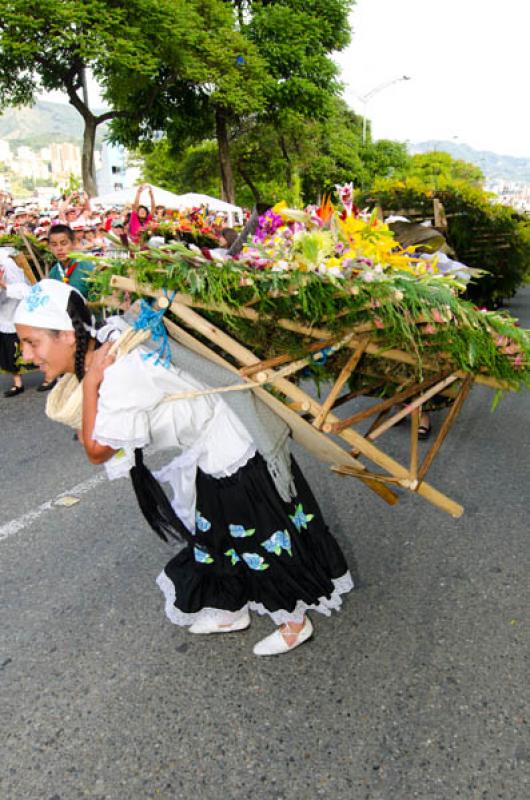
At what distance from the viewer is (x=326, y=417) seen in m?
2.33

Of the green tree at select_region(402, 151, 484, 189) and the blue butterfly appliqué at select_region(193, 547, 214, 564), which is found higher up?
the green tree at select_region(402, 151, 484, 189)

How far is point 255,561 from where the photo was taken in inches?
96.7

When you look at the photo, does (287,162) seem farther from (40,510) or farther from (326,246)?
(326,246)

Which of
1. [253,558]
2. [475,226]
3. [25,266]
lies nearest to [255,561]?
[253,558]

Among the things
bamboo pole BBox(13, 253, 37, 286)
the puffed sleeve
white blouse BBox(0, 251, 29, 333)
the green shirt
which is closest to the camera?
the puffed sleeve

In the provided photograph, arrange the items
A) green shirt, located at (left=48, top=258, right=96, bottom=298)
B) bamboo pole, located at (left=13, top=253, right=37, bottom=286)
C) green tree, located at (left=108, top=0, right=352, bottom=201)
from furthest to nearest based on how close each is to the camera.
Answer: green tree, located at (left=108, top=0, right=352, bottom=201), bamboo pole, located at (left=13, top=253, right=37, bottom=286), green shirt, located at (left=48, top=258, right=96, bottom=298)

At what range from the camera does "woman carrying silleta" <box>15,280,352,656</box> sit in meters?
2.07

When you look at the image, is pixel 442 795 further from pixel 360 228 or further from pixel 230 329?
pixel 360 228

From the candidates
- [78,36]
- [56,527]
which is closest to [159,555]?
[56,527]

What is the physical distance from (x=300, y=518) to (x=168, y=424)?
0.72m

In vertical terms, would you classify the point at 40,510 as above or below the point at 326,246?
below

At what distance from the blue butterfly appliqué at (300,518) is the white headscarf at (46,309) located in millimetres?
1118

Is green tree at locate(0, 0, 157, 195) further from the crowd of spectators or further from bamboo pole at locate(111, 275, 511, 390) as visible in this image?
bamboo pole at locate(111, 275, 511, 390)

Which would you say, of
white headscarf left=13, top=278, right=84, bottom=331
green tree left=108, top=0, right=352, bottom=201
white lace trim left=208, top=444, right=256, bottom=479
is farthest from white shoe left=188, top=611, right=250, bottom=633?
green tree left=108, top=0, right=352, bottom=201
